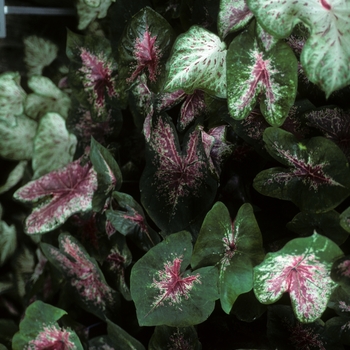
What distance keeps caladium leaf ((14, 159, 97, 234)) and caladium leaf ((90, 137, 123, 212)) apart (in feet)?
0.15

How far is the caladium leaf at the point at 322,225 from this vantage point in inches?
21.2

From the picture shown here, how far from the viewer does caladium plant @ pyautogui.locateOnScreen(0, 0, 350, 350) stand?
52 centimetres

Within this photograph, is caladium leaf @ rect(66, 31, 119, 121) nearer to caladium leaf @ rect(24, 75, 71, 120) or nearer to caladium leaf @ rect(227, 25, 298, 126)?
caladium leaf @ rect(24, 75, 71, 120)

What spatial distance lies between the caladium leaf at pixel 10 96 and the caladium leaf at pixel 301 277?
0.68 metres

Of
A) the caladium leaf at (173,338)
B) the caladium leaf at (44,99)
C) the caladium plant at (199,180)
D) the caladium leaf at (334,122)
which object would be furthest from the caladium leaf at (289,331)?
the caladium leaf at (44,99)

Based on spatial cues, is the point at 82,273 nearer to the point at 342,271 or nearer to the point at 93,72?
the point at 93,72

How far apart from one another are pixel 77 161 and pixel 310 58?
482mm

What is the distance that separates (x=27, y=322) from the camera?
2.38 ft

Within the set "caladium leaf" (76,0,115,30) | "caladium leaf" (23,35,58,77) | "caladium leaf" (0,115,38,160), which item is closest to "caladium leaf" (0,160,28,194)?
"caladium leaf" (0,115,38,160)

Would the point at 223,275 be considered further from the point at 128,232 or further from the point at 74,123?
the point at 74,123

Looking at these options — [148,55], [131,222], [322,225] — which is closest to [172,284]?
[131,222]

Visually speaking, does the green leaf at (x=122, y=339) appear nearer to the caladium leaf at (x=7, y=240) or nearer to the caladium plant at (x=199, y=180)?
the caladium plant at (x=199, y=180)

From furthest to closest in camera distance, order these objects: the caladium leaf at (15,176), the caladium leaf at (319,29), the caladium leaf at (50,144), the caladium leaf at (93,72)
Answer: the caladium leaf at (15,176) → the caladium leaf at (50,144) → the caladium leaf at (93,72) → the caladium leaf at (319,29)

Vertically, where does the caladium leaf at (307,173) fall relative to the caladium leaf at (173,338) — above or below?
above
